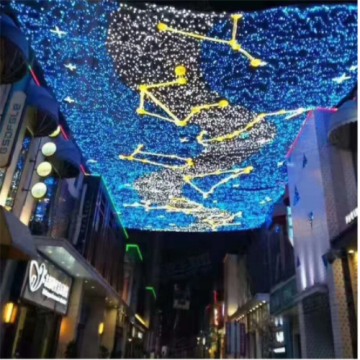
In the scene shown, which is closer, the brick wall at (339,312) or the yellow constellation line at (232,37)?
the yellow constellation line at (232,37)

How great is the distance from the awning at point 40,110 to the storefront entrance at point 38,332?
437cm

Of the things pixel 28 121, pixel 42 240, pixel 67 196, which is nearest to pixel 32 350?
pixel 42 240

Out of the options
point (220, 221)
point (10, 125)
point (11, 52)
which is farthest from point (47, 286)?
point (220, 221)

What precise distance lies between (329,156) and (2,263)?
297 inches

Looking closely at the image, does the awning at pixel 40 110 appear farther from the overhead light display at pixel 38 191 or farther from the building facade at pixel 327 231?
the building facade at pixel 327 231

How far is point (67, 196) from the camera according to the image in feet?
35.7

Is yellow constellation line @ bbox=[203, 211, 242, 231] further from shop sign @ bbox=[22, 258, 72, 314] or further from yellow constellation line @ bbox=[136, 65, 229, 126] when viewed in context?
yellow constellation line @ bbox=[136, 65, 229, 126]

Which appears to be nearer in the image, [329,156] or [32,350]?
[329,156]

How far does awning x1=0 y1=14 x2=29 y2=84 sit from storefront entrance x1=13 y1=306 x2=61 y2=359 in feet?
18.2

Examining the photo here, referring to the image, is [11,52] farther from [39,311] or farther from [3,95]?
[39,311]

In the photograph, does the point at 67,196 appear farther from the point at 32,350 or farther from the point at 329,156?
the point at 329,156

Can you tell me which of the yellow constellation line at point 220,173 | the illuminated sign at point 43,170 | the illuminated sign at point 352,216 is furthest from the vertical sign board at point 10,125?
the illuminated sign at point 352,216

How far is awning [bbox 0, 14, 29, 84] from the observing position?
5.45 metres

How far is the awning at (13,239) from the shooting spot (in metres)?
5.59
